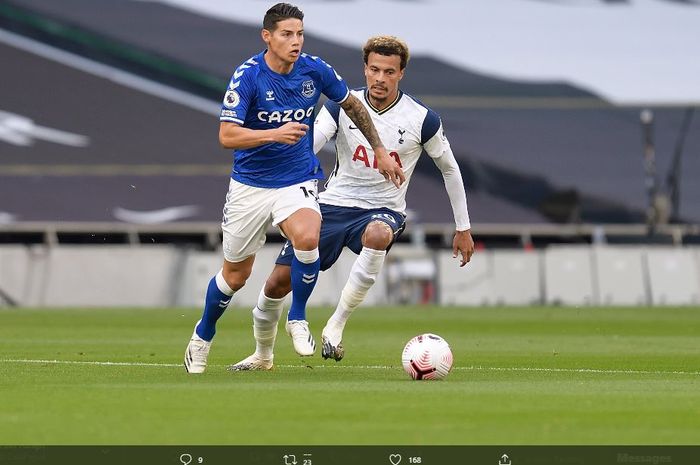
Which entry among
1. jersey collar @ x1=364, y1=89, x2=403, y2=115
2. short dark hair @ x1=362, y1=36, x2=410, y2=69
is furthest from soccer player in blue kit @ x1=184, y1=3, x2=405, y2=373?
jersey collar @ x1=364, y1=89, x2=403, y2=115

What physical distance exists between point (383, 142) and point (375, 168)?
23cm

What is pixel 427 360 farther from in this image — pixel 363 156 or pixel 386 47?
pixel 386 47

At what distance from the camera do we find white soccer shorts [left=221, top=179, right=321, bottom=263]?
1123cm

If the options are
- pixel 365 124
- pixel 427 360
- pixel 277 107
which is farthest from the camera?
pixel 365 124

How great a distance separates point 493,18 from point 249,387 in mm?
27717

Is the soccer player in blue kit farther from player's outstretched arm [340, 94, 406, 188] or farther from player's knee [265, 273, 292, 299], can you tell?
player's knee [265, 273, 292, 299]

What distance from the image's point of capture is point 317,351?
14.5 metres

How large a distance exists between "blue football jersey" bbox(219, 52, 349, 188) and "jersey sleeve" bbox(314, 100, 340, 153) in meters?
1.02

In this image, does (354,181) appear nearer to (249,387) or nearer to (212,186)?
(249,387)

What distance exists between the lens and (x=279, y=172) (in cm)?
1132

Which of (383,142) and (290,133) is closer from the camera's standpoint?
(290,133)

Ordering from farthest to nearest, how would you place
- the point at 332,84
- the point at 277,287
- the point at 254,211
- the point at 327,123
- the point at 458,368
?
the point at 327,123 < the point at 458,368 < the point at 277,287 < the point at 332,84 < the point at 254,211
